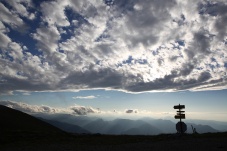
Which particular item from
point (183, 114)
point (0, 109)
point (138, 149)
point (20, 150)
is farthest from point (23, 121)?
point (138, 149)

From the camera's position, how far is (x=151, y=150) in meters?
21.6

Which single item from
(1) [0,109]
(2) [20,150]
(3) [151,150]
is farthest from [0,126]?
(3) [151,150]

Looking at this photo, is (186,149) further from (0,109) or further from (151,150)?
(0,109)

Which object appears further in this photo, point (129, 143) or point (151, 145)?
point (129, 143)

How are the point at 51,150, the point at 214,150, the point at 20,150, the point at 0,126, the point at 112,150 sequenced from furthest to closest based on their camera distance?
1. the point at 0,126
2. the point at 20,150
3. the point at 51,150
4. the point at 112,150
5. the point at 214,150

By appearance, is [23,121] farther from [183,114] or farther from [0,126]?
[183,114]

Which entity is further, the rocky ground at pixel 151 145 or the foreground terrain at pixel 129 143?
the foreground terrain at pixel 129 143

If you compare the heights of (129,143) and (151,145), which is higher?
(151,145)

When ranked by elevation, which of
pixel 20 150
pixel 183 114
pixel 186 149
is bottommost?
pixel 20 150

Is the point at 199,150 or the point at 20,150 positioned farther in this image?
the point at 20,150

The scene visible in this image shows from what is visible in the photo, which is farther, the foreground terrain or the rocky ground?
the foreground terrain

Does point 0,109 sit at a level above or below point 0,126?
above

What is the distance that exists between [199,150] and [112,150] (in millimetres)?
8798

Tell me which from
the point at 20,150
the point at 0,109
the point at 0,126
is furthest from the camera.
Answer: the point at 0,109
